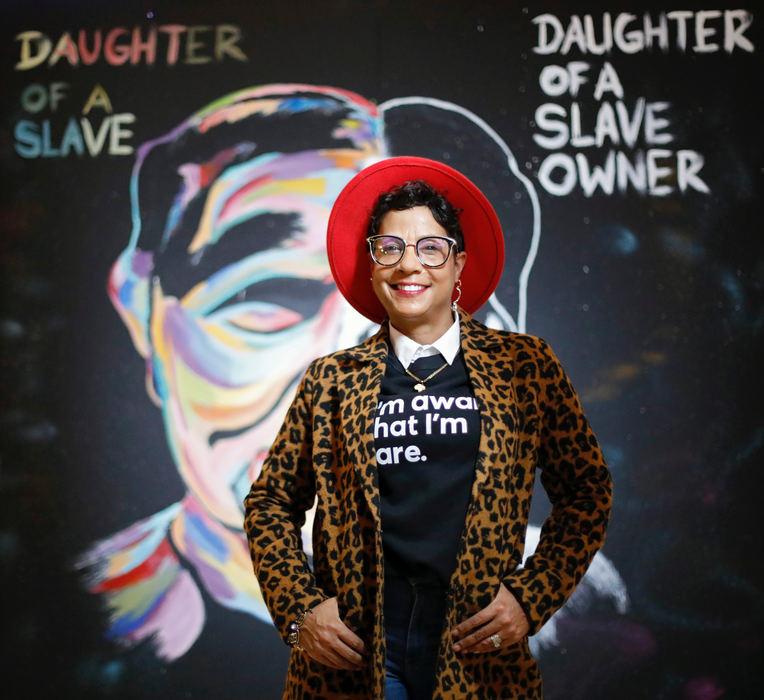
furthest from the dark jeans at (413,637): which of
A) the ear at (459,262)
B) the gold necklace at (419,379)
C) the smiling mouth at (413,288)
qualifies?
the ear at (459,262)

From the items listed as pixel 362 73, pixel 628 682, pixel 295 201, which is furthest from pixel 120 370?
pixel 628 682

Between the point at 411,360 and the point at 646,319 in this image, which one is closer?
the point at 411,360

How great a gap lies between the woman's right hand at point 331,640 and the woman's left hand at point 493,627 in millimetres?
181

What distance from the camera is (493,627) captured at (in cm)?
141

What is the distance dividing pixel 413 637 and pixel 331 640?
0.15 metres

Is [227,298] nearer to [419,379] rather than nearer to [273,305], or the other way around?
[273,305]

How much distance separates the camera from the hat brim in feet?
5.83

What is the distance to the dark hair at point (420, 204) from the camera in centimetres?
168

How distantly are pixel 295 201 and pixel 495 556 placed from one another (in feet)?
6.35

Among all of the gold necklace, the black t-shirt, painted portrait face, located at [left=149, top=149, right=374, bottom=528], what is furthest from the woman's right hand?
painted portrait face, located at [left=149, top=149, right=374, bottom=528]

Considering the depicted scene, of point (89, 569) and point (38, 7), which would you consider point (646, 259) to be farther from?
point (38, 7)

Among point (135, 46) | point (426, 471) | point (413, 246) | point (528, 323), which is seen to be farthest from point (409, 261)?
point (135, 46)

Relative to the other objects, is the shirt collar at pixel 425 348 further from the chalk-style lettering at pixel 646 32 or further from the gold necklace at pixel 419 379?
the chalk-style lettering at pixel 646 32

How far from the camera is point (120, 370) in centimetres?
306
